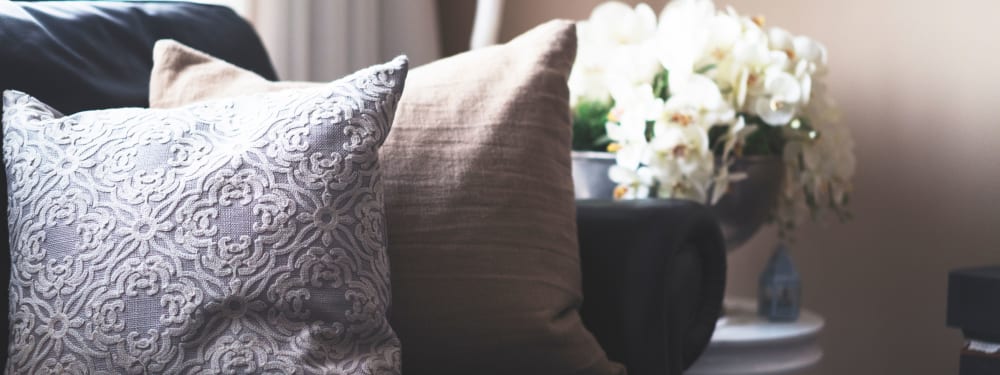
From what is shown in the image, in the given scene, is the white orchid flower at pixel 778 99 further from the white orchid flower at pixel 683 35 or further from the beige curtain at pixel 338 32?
the beige curtain at pixel 338 32

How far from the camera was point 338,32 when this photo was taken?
2.08 meters

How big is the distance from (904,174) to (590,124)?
0.62 m

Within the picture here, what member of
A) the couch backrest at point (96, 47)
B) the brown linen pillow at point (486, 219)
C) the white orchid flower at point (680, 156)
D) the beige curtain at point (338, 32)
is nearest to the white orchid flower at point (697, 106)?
the white orchid flower at point (680, 156)

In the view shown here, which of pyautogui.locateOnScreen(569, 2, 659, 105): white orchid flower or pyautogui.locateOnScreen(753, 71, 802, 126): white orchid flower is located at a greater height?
pyautogui.locateOnScreen(569, 2, 659, 105): white orchid flower

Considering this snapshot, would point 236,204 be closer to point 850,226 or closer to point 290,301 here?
point 290,301

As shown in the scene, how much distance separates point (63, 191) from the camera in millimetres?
913

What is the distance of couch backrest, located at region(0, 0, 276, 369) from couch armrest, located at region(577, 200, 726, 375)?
52 cm

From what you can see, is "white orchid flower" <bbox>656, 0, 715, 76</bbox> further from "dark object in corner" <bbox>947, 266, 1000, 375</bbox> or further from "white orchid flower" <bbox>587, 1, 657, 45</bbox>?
"dark object in corner" <bbox>947, 266, 1000, 375</bbox>

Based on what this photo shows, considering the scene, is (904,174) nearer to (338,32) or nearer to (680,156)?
(680,156)

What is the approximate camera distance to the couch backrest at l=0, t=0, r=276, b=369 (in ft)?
3.66

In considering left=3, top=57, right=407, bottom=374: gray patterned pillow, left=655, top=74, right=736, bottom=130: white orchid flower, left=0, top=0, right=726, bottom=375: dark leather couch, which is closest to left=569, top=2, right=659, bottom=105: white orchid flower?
left=655, top=74, right=736, bottom=130: white orchid flower

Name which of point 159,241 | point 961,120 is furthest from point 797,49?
point 159,241

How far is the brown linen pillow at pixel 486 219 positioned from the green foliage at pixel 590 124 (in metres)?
0.34

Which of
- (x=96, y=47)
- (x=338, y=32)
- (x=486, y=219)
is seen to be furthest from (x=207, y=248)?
(x=338, y=32)
